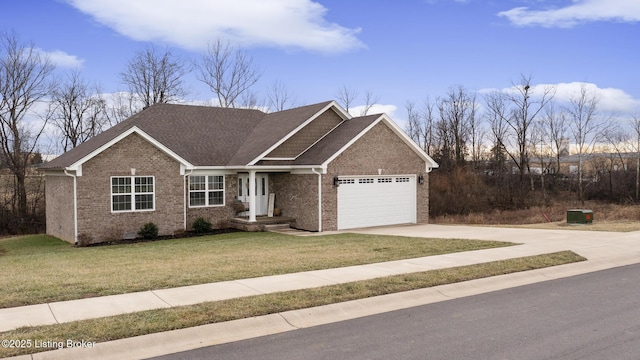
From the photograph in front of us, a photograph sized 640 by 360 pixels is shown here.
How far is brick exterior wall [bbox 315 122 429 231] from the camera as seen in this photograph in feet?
74.2

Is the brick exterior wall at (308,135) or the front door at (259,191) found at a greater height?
the brick exterior wall at (308,135)

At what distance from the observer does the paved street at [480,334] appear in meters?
6.44

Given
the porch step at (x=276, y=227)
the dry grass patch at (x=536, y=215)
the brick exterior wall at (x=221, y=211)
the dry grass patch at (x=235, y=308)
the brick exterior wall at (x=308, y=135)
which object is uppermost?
the brick exterior wall at (x=308, y=135)

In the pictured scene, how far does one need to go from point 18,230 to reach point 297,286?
30.0 metres

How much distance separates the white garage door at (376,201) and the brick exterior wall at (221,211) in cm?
531

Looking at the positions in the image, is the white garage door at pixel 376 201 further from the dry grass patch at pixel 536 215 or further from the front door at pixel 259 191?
the dry grass patch at pixel 536 215

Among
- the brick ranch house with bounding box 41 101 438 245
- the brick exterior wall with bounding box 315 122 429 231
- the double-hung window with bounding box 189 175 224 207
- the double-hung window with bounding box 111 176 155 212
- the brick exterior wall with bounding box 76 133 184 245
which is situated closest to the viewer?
the brick exterior wall with bounding box 76 133 184 245

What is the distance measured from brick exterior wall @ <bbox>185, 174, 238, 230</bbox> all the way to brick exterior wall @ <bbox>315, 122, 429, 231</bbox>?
491cm

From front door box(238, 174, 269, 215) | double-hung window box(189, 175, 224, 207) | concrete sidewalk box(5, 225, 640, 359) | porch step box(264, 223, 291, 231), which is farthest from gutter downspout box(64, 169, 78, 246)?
concrete sidewalk box(5, 225, 640, 359)

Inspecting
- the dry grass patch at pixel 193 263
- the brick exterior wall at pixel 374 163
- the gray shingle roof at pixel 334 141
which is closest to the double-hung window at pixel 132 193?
the dry grass patch at pixel 193 263

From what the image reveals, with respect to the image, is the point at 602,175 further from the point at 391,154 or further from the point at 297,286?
the point at 297,286

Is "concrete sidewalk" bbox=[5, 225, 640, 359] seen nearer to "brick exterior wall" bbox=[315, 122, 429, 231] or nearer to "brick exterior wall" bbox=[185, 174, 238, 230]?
"brick exterior wall" bbox=[315, 122, 429, 231]

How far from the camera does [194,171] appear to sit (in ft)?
78.1

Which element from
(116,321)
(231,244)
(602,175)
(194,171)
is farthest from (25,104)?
(602,175)
